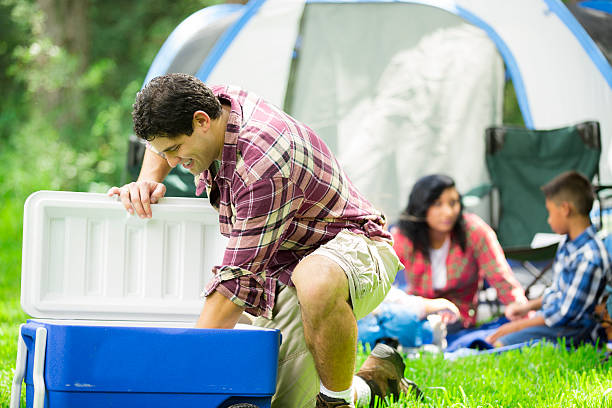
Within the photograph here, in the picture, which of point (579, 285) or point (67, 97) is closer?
point (579, 285)

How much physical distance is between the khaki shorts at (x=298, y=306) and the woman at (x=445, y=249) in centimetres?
167

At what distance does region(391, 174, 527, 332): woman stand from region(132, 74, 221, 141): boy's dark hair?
223cm

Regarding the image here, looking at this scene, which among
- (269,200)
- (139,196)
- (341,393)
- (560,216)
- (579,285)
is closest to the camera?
(269,200)

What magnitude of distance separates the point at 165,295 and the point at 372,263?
65 cm

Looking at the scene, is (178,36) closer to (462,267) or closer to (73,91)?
(462,267)

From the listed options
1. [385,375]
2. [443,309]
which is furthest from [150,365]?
[443,309]

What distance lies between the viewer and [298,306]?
2363 millimetres

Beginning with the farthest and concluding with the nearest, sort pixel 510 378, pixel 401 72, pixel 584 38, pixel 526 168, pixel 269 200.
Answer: pixel 401 72 < pixel 526 168 < pixel 584 38 < pixel 510 378 < pixel 269 200

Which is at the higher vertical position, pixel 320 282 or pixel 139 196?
pixel 139 196

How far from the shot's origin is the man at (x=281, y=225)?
6.57ft

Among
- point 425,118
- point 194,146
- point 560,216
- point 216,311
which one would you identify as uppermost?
point 425,118

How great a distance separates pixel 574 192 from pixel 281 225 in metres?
2.15

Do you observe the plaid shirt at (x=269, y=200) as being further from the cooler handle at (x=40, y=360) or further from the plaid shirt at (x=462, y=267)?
the plaid shirt at (x=462, y=267)

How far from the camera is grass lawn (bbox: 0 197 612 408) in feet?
8.06
